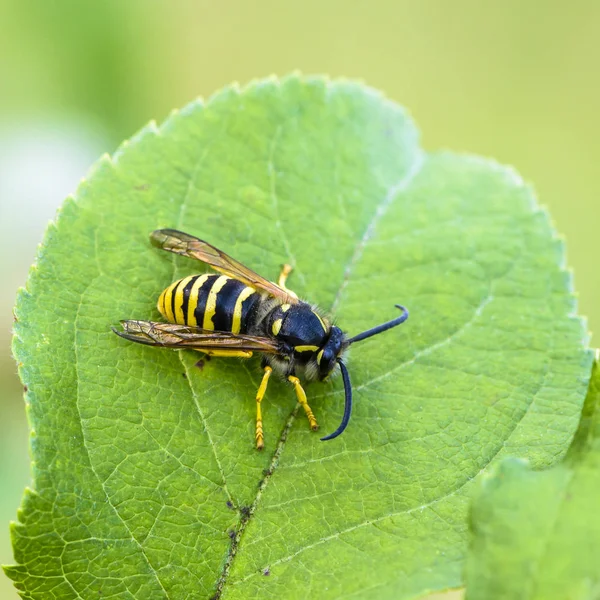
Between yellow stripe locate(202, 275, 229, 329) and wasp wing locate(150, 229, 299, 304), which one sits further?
yellow stripe locate(202, 275, 229, 329)

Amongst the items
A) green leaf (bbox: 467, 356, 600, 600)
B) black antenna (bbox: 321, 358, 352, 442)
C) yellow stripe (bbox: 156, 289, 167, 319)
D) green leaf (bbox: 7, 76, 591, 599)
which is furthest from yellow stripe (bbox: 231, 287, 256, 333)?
green leaf (bbox: 467, 356, 600, 600)

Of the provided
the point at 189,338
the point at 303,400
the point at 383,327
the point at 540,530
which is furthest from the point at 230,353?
the point at 540,530

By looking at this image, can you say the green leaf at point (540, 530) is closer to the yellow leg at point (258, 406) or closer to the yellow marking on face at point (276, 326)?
the yellow leg at point (258, 406)

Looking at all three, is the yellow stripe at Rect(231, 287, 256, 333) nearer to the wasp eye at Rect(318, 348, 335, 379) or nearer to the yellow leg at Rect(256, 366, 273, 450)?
the yellow leg at Rect(256, 366, 273, 450)

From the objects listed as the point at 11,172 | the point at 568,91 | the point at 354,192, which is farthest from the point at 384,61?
the point at 354,192

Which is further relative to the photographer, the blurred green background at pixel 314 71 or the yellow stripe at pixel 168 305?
the blurred green background at pixel 314 71

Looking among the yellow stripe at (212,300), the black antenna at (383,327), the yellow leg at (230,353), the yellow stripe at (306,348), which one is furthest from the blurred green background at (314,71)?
the black antenna at (383,327)

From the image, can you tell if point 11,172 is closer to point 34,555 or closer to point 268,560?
point 34,555
